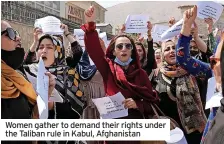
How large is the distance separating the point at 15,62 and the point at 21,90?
0.17 meters

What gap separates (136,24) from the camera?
429 cm

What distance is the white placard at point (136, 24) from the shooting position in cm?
423

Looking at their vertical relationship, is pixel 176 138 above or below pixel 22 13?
below

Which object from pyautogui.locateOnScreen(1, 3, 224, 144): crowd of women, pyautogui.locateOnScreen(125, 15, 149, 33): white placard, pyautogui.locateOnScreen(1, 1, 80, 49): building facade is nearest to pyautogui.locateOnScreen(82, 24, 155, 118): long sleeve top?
pyautogui.locateOnScreen(1, 3, 224, 144): crowd of women

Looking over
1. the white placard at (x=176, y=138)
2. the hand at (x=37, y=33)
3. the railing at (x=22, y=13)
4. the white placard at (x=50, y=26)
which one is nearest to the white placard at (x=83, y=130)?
the white placard at (x=176, y=138)

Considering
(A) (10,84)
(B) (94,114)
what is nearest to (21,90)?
(A) (10,84)

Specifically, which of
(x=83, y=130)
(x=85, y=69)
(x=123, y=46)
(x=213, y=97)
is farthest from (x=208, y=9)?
(x=83, y=130)

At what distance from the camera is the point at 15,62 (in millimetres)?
2119

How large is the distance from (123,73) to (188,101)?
2.26 ft

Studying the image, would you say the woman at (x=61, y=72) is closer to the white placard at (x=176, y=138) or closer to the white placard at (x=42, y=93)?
the white placard at (x=42, y=93)

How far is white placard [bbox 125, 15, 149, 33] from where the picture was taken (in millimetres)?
4234

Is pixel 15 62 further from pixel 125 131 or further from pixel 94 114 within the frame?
pixel 94 114

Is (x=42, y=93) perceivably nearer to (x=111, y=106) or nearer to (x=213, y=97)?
(x=111, y=106)

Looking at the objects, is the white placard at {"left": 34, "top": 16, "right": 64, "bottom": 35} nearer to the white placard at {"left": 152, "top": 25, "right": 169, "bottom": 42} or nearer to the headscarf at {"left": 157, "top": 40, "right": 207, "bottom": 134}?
the headscarf at {"left": 157, "top": 40, "right": 207, "bottom": 134}
